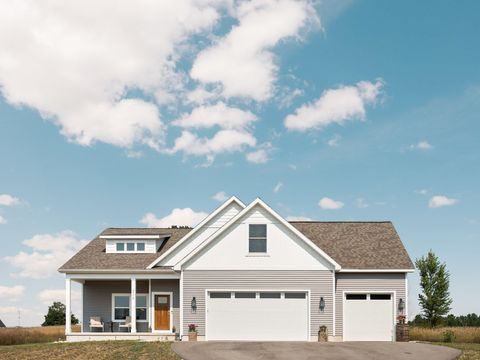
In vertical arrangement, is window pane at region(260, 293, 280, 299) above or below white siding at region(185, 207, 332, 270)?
below

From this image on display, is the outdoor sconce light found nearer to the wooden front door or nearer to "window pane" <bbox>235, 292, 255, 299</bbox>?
"window pane" <bbox>235, 292, 255, 299</bbox>

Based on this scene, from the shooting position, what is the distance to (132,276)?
3259 centimetres

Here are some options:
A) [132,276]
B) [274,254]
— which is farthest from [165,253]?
[274,254]

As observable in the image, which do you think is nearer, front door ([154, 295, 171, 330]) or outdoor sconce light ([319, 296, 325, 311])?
outdoor sconce light ([319, 296, 325, 311])

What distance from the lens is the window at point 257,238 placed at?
30.0 metres

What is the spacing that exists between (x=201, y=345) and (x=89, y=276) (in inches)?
355

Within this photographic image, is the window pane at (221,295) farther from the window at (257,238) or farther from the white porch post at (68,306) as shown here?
the white porch post at (68,306)

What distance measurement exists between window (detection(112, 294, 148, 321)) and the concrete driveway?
6.51 metres

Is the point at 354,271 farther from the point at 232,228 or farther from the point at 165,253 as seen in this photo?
the point at 165,253

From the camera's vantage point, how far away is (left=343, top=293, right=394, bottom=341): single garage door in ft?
99.0

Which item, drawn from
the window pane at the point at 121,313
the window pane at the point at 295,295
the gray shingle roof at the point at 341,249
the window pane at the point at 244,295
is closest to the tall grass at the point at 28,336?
the window pane at the point at 121,313

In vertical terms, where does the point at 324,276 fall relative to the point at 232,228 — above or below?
below

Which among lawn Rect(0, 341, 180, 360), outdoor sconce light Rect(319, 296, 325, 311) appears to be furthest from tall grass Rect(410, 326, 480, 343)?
lawn Rect(0, 341, 180, 360)

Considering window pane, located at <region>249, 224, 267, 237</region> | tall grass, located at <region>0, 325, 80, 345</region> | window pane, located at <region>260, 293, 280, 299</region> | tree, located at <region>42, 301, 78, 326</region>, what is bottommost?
tree, located at <region>42, 301, 78, 326</region>
